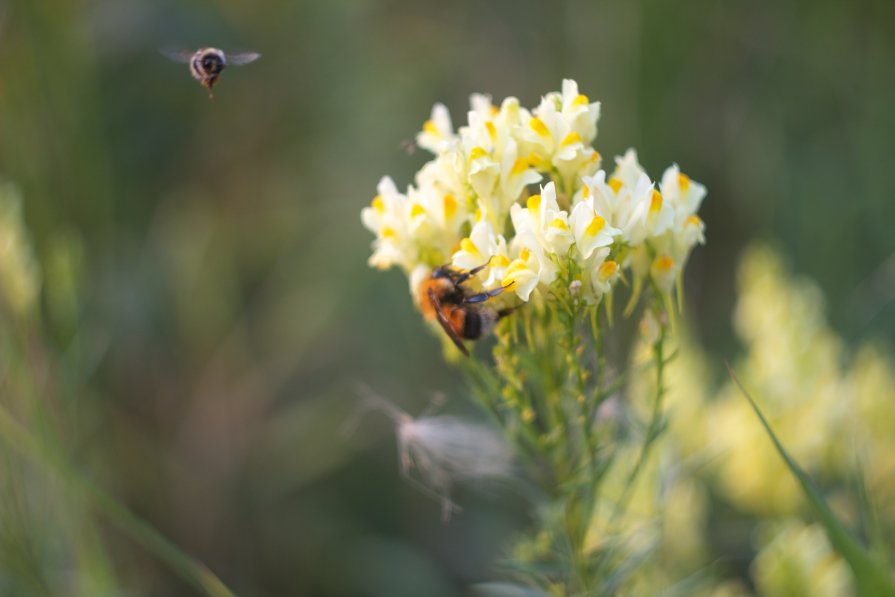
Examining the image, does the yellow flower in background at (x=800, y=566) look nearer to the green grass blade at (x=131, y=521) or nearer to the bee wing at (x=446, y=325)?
the bee wing at (x=446, y=325)

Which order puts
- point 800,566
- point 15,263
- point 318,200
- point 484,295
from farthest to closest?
point 318,200 < point 15,263 < point 800,566 < point 484,295

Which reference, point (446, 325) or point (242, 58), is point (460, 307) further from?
point (242, 58)

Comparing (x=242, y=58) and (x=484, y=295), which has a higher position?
(x=242, y=58)

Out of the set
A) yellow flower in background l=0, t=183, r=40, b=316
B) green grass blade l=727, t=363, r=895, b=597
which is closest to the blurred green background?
yellow flower in background l=0, t=183, r=40, b=316

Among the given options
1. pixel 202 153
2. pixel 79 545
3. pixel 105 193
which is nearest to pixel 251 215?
pixel 202 153

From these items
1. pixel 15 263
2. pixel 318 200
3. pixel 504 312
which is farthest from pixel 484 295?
pixel 318 200

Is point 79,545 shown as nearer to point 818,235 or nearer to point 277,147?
point 277,147
